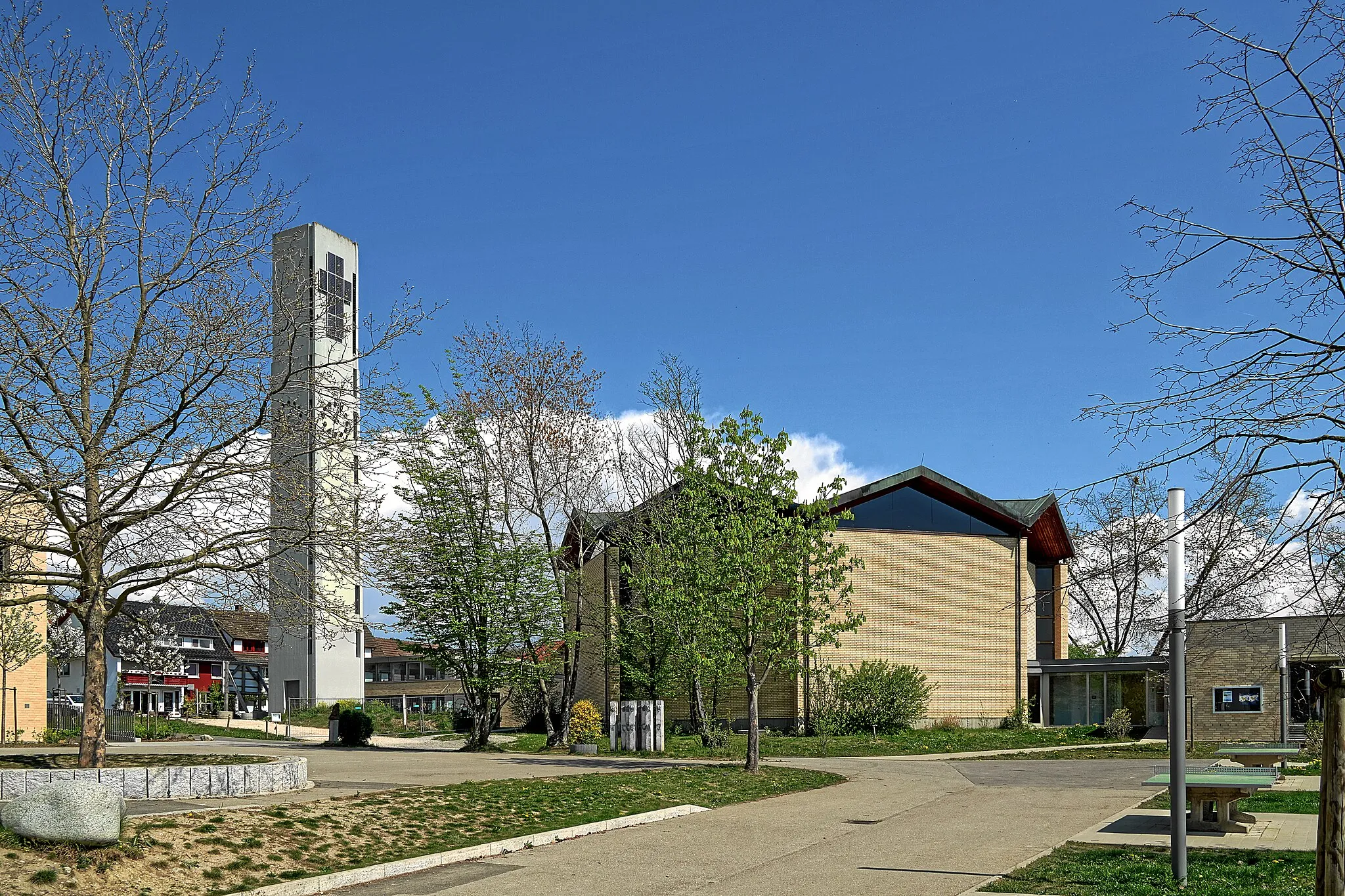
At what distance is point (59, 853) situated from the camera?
33.1 ft

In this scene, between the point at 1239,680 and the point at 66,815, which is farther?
the point at 1239,680

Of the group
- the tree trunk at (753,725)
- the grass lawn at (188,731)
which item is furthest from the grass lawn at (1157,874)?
the grass lawn at (188,731)

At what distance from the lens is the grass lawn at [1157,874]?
33.1 ft

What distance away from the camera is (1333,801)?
6.31 meters

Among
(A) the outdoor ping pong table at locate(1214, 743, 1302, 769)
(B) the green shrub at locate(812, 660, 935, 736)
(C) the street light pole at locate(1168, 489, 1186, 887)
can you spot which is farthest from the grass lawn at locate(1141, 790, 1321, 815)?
(B) the green shrub at locate(812, 660, 935, 736)

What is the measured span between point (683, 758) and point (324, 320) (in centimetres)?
1551

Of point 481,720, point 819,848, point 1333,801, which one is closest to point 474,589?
point 481,720

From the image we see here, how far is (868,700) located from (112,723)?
23915 mm

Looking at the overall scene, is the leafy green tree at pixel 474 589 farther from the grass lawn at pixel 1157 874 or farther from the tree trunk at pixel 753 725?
the grass lawn at pixel 1157 874

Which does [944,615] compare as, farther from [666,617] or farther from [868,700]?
[666,617]

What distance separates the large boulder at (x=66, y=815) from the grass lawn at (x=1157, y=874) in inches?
312

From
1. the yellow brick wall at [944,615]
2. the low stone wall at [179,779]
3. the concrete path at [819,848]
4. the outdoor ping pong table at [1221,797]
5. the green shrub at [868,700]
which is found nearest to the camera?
the concrete path at [819,848]

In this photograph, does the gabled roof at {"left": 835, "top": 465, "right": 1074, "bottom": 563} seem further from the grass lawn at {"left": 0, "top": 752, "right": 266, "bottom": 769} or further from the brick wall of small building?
the grass lawn at {"left": 0, "top": 752, "right": 266, "bottom": 769}

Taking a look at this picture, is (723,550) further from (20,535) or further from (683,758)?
(20,535)
